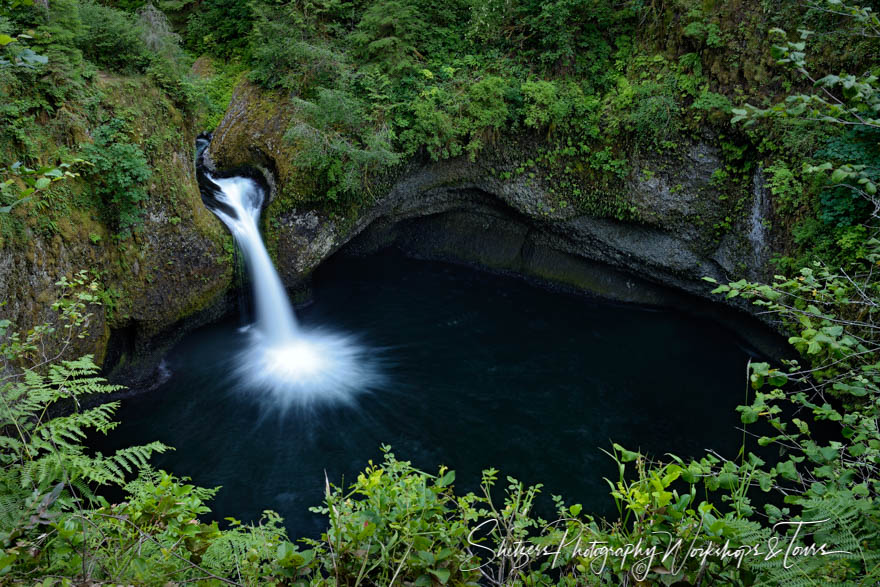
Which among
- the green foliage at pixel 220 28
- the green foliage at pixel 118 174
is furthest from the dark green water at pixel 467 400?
the green foliage at pixel 220 28

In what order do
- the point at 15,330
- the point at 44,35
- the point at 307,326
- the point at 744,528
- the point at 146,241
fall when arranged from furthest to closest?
the point at 307,326
the point at 146,241
the point at 44,35
the point at 15,330
the point at 744,528

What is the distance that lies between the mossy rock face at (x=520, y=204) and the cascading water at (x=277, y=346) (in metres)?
0.44

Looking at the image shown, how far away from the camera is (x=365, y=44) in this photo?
11664 millimetres

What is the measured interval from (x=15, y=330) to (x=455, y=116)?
8.67 meters

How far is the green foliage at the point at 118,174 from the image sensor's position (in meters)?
7.74

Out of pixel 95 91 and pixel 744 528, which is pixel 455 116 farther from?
pixel 744 528

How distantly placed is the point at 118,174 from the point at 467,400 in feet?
22.7

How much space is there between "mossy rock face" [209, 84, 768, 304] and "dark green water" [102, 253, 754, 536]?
152 cm

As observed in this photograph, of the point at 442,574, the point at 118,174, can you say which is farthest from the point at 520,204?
the point at 442,574

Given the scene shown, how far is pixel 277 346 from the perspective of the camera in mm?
10250

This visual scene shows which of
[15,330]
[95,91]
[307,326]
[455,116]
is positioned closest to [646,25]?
[455,116]

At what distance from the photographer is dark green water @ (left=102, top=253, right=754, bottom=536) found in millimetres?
7629

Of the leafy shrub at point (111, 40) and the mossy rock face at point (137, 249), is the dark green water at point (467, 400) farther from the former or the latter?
the leafy shrub at point (111, 40)

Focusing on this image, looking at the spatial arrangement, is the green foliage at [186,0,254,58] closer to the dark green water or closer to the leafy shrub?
the leafy shrub
